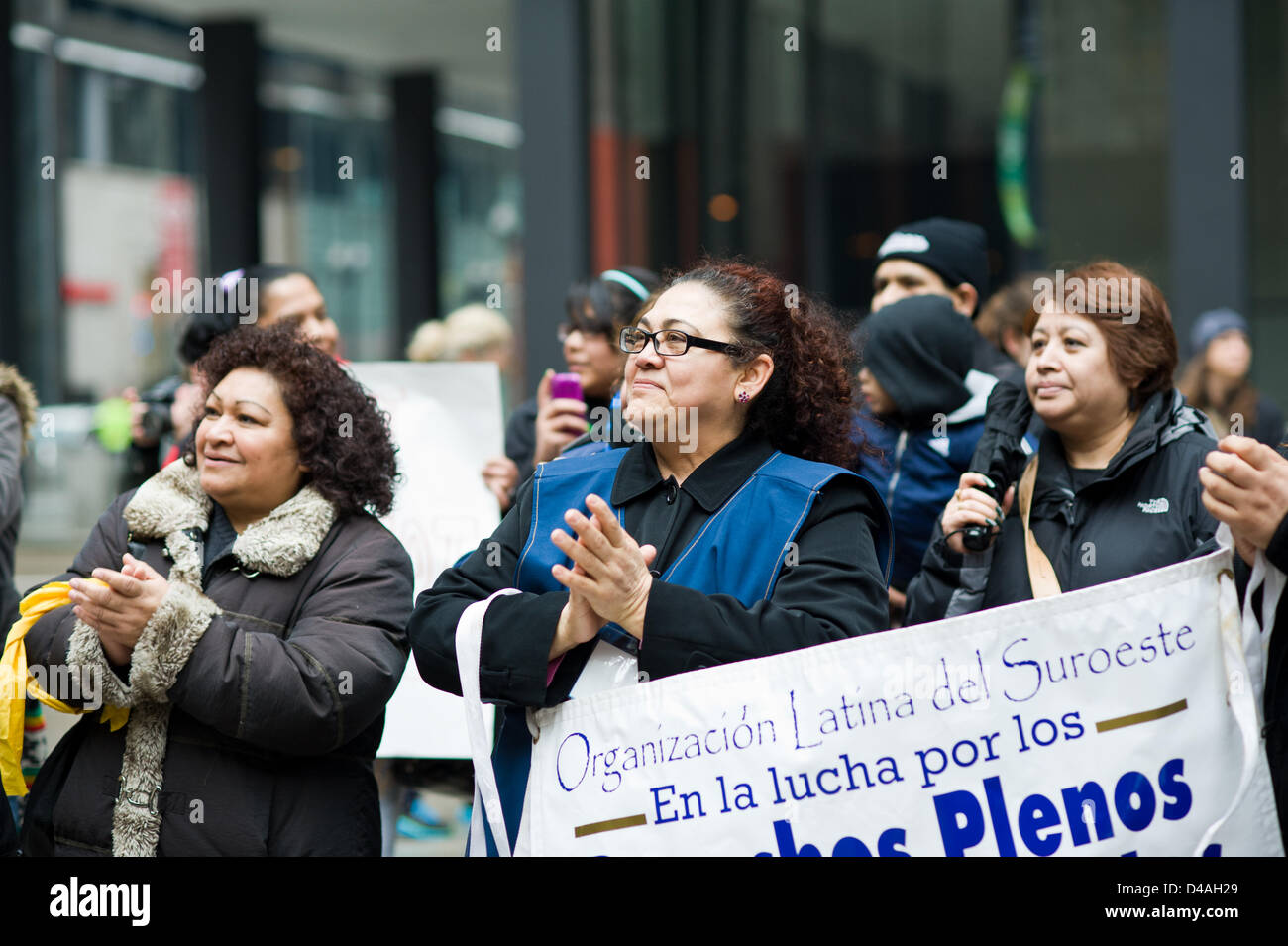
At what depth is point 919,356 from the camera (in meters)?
4.06

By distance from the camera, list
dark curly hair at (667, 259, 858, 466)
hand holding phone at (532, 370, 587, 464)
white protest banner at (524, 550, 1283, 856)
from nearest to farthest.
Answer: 1. white protest banner at (524, 550, 1283, 856)
2. dark curly hair at (667, 259, 858, 466)
3. hand holding phone at (532, 370, 587, 464)

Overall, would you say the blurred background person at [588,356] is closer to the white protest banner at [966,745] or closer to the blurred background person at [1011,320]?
the blurred background person at [1011,320]

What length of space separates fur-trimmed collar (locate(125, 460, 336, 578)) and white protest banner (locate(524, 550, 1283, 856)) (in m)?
0.87

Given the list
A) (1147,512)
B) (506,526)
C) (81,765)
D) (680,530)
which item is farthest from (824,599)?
(81,765)

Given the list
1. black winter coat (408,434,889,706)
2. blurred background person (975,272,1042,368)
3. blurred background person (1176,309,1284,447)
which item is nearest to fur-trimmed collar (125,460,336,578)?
black winter coat (408,434,889,706)

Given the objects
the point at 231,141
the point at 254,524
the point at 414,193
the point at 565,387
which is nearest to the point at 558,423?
the point at 565,387

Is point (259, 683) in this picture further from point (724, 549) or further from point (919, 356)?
point (919, 356)

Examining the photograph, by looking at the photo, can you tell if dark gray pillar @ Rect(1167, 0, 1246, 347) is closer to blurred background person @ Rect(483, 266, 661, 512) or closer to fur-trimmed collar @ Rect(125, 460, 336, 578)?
blurred background person @ Rect(483, 266, 661, 512)

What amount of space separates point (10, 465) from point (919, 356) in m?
2.71

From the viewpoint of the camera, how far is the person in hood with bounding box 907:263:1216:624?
303 cm

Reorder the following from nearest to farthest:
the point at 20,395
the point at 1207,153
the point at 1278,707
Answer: the point at 1278,707 → the point at 20,395 → the point at 1207,153

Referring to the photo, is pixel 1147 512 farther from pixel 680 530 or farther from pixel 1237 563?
pixel 680 530

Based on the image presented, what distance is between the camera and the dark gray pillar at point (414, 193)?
17.4m
